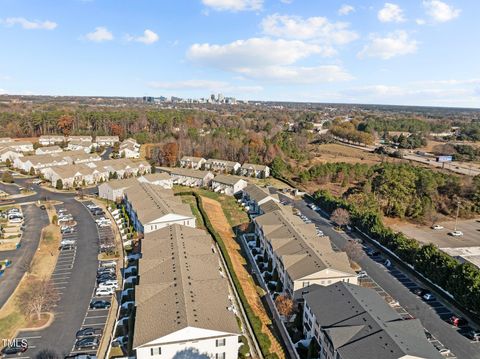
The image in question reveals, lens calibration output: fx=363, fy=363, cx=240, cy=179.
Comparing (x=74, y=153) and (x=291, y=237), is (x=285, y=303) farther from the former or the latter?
(x=74, y=153)

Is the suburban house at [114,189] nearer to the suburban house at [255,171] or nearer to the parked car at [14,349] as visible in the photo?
the suburban house at [255,171]

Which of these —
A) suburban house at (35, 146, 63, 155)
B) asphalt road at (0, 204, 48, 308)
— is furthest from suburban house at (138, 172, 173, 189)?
suburban house at (35, 146, 63, 155)

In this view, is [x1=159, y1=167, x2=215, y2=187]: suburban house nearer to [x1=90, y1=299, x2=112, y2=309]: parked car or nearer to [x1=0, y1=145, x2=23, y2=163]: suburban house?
[x1=0, y1=145, x2=23, y2=163]: suburban house

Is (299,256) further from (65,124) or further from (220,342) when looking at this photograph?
(65,124)

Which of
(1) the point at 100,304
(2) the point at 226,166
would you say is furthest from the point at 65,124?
(1) the point at 100,304

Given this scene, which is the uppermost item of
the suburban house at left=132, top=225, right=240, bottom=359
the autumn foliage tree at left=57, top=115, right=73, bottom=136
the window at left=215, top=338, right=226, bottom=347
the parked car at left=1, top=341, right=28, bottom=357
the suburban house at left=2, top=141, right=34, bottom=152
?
the autumn foliage tree at left=57, top=115, right=73, bottom=136

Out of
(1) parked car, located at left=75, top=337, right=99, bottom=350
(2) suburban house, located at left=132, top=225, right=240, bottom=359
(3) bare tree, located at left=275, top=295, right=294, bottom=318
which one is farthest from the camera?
(3) bare tree, located at left=275, top=295, right=294, bottom=318

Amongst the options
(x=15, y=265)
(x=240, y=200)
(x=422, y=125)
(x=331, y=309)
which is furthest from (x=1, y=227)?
(x=422, y=125)
